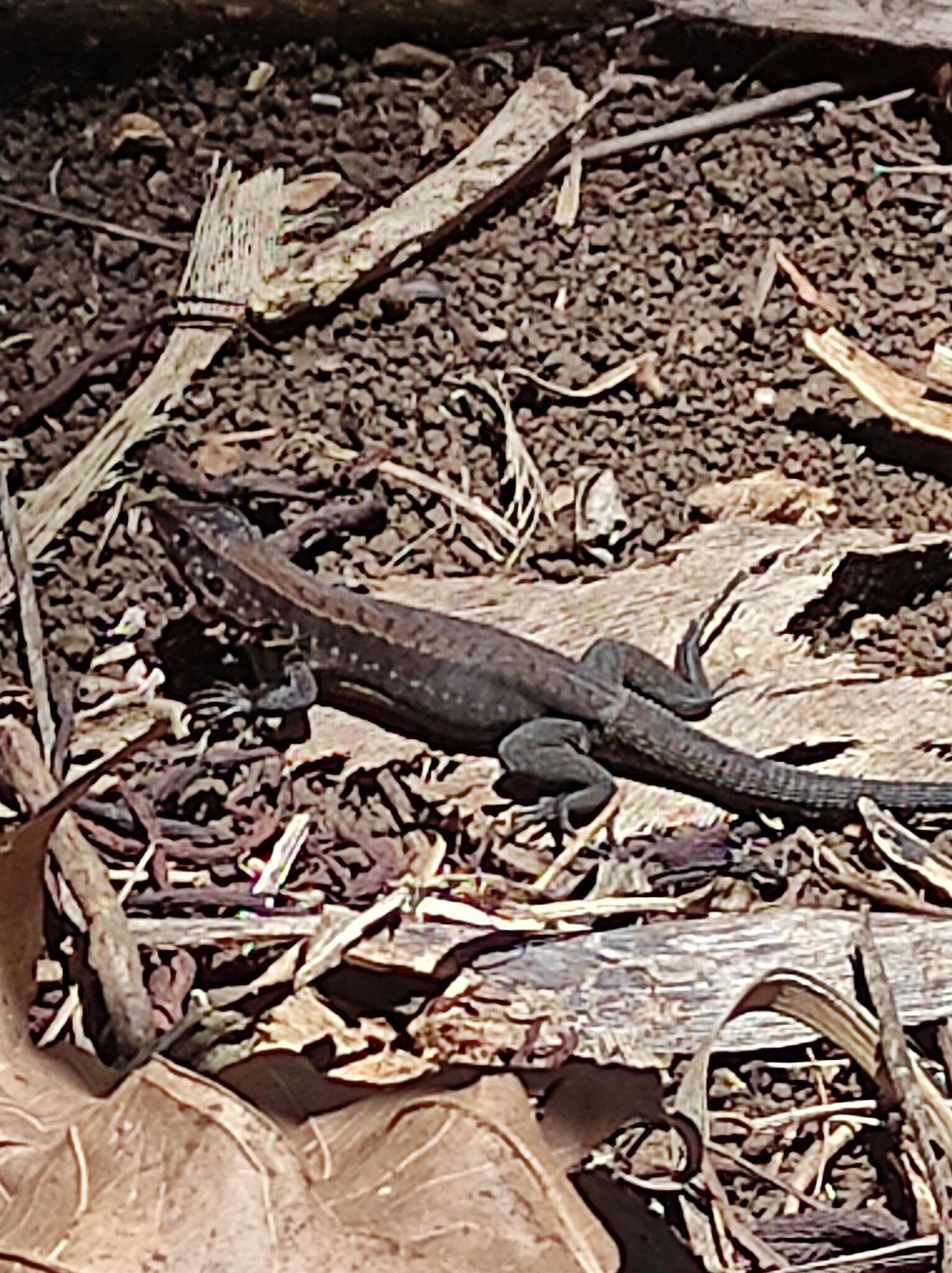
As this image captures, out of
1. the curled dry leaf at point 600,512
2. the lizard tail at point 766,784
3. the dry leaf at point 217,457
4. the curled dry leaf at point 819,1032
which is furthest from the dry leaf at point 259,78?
the curled dry leaf at point 819,1032

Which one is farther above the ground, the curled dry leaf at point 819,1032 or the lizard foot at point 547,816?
the lizard foot at point 547,816

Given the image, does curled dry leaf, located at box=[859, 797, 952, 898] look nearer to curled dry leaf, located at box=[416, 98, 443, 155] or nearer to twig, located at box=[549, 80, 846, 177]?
twig, located at box=[549, 80, 846, 177]

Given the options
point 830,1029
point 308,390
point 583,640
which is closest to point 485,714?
point 583,640

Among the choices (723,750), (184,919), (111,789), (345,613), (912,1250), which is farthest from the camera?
(345,613)

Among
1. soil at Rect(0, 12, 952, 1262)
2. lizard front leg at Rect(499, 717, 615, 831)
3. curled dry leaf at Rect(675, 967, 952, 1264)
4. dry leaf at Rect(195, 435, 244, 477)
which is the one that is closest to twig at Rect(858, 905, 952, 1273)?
curled dry leaf at Rect(675, 967, 952, 1264)

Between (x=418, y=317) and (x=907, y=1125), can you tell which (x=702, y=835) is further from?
(x=418, y=317)

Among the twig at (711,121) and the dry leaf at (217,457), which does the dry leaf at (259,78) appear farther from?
the dry leaf at (217,457)
